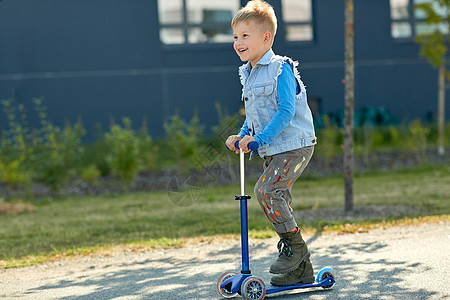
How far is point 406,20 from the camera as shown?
614 inches

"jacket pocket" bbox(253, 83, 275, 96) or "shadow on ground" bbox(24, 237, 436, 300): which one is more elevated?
"jacket pocket" bbox(253, 83, 275, 96)

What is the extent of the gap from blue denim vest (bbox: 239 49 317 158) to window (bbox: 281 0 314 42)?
35.5 feet

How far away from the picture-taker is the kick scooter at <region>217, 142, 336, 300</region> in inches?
157

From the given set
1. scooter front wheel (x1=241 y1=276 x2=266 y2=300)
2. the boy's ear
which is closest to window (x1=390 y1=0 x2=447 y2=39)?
the boy's ear

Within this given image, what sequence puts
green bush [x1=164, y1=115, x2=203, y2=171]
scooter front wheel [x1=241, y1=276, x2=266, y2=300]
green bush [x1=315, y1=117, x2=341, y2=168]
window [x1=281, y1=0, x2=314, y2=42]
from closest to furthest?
scooter front wheel [x1=241, y1=276, x2=266, y2=300], green bush [x1=164, y1=115, x2=203, y2=171], green bush [x1=315, y1=117, x2=341, y2=168], window [x1=281, y1=0, x2=314, y2=42]

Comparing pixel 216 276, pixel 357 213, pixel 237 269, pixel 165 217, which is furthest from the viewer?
pixel 165 217

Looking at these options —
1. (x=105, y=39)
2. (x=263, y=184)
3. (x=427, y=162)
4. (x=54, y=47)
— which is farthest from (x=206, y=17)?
(x=263, y=184)

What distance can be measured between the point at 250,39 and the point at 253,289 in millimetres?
1586

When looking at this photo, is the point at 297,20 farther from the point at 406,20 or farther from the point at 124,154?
the point at 124,154

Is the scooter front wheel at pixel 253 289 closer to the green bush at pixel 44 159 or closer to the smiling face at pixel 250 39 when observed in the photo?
the smiling face at pixel 250 39

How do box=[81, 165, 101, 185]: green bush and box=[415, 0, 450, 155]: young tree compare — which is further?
box=[415, 0, 450, 155]: young tree

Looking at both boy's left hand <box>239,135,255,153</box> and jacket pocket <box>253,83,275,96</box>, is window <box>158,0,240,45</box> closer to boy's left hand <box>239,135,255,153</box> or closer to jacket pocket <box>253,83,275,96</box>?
jacket pocket <box>253,83,275,96</box>

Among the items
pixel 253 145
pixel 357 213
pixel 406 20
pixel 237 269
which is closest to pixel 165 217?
pixel 357 213

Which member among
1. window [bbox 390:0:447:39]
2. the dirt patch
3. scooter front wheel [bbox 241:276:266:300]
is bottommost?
the dirt patch
